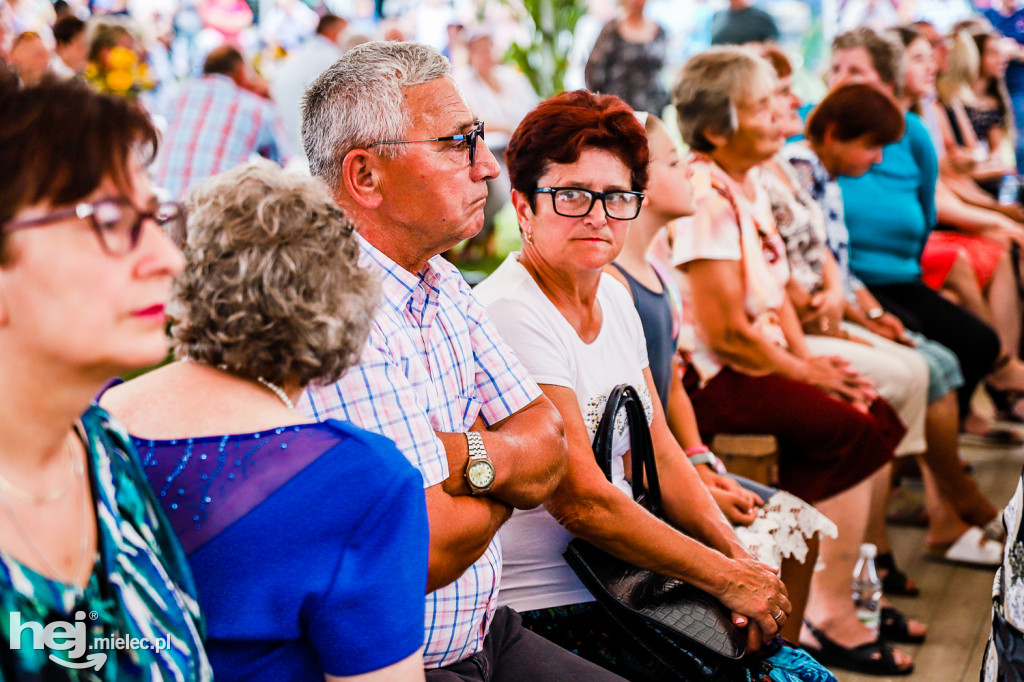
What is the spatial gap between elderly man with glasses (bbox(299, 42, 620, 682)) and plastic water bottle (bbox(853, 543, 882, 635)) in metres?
1.60

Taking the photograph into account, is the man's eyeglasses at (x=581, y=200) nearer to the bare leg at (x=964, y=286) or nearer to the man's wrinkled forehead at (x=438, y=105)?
the man's wrinkled forehead at (x=438, y=105)

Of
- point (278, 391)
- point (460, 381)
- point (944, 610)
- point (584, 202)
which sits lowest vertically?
point (944, 610)

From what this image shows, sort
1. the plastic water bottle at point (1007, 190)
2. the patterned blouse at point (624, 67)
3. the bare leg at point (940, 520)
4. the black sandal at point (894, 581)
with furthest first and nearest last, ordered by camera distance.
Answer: the patterned blouse at point (624, 67) < the plastic water bottle at point (1007, 190) < the bare leg at point (940, 520) < the black sandal at point (894, 581)

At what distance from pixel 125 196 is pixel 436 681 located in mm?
849

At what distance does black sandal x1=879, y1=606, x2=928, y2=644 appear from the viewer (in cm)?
292

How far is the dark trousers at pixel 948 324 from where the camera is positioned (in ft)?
12.8

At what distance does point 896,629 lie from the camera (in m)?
2.95

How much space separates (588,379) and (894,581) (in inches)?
74.2

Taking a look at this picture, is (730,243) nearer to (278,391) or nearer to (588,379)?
(588,379)

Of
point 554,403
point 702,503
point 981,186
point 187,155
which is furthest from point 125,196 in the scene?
point 981,186

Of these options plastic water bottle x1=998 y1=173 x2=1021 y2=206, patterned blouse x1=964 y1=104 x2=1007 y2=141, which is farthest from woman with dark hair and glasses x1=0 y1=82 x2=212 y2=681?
patterned blouse x1=964 y1=104 x2=1007 y2=141

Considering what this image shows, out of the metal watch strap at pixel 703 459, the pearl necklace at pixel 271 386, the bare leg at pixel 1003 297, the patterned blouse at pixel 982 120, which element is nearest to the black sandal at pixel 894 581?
the metal watch strap at pixel 703 459

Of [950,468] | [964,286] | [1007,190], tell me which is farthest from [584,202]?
[1007,190]

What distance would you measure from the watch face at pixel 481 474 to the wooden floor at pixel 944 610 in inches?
69.9
